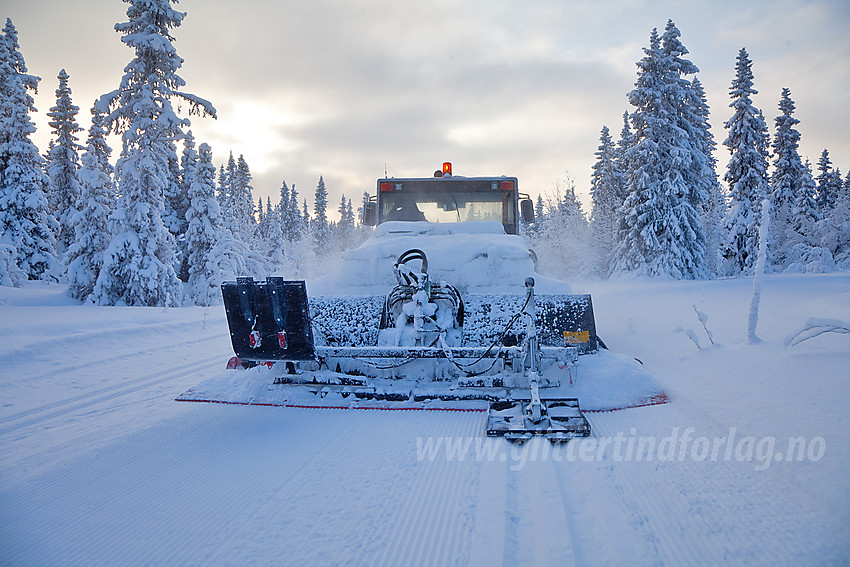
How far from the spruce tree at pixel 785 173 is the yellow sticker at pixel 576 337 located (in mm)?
32287

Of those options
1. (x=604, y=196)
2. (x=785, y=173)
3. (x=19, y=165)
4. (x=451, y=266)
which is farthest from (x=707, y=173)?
(x=19, y=165)

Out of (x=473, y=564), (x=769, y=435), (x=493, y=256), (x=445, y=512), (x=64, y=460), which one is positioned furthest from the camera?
(x=493, y=256)

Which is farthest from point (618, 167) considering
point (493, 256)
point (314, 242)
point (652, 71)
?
point (314, 242)

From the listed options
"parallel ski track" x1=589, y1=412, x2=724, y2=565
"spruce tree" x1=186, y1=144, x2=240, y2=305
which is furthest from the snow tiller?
"spruce tree" x1=186, y1=144, x2=240, y2=305

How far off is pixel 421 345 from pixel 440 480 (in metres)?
1.85

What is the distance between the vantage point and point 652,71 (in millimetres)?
23609

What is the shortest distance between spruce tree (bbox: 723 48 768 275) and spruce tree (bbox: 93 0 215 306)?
29.7 m

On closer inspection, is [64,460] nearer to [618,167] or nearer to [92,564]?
[92,564]

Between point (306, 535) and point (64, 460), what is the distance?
7.68 feet

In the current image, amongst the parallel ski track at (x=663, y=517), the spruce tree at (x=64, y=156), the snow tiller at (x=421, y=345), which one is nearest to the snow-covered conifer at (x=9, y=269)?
the spruce tree at (x=64, y=156)

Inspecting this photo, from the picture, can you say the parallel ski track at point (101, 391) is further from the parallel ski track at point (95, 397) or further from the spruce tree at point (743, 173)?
the spruce tree at point (743, 173)

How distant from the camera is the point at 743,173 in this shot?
26031mm

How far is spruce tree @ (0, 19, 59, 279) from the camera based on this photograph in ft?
76.3

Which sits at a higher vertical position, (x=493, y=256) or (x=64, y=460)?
(x=493, y=256)
